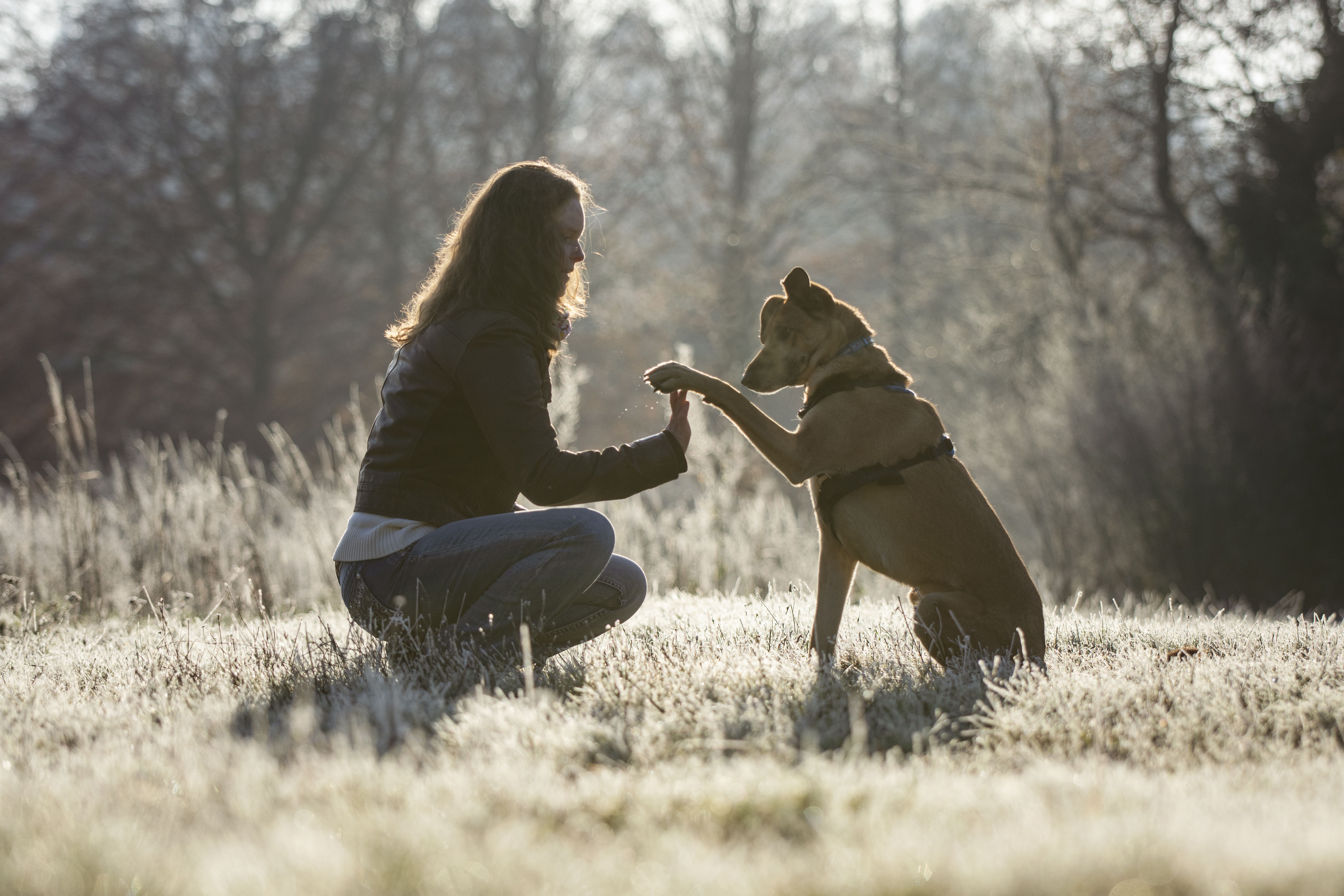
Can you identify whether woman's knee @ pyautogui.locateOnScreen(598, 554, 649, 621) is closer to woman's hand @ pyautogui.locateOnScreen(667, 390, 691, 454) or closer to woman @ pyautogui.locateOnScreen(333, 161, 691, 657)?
woman @ pyautogui.locateOnScreen(333, 161, 691, 657)

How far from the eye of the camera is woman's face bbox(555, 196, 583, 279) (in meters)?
3.46

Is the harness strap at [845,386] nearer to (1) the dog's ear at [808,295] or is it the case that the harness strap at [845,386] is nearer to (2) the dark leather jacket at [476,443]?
(1) the dog's ear at [808,295]

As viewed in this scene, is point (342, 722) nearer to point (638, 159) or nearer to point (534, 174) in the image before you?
point (534, 174)

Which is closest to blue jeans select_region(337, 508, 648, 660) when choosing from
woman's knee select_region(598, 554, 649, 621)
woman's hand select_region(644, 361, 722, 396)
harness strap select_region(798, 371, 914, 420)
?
woman's knee select_region(598, 554, 649, 621)

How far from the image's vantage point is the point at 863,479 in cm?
355

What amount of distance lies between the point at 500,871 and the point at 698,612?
9.06 ft

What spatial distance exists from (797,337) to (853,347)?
0.96 ft

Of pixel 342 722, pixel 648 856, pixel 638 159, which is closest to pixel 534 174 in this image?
pixel 342 722

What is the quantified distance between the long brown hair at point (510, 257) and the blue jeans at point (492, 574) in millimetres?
656

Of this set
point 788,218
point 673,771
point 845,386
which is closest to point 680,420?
point 845,386

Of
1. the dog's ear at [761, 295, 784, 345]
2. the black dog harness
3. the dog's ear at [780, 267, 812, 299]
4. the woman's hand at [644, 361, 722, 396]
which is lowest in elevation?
the black dog harness

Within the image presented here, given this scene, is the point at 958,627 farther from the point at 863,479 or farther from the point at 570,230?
the point at 570,230

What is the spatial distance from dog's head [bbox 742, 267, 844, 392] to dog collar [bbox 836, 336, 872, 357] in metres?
0.08

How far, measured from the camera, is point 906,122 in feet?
57.6
